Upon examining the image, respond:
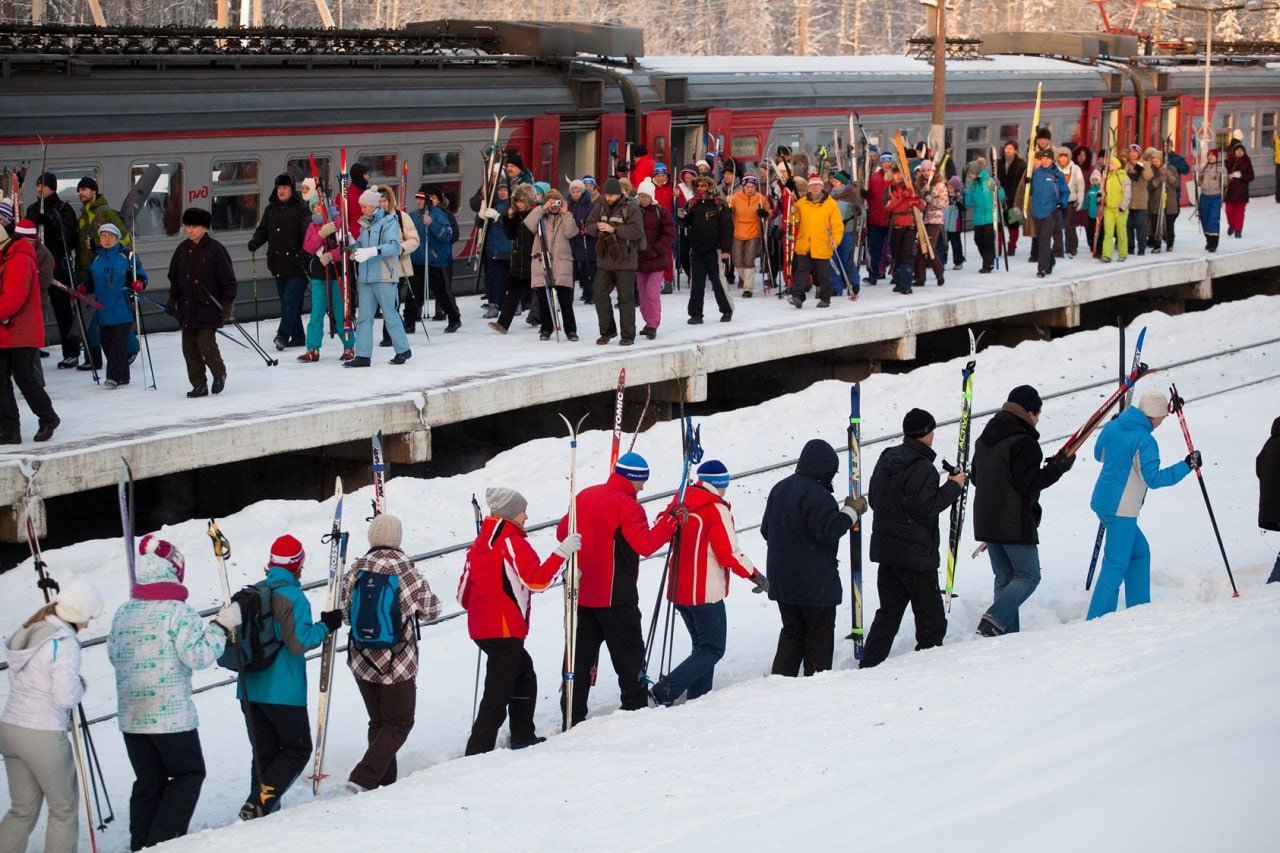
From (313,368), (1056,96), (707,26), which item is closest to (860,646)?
(313,368)

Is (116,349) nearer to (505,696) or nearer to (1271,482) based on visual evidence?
(505,696)

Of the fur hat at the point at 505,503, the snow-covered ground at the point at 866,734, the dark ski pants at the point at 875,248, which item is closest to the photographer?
the snow-covered ground at the point at 866,734

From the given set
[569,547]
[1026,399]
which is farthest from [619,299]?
[569,547]

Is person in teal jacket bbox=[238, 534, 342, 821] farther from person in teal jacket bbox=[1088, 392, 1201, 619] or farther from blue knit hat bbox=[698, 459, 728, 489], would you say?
Result: person in teal jacket bbox=[1088, 392, 1201, 619]

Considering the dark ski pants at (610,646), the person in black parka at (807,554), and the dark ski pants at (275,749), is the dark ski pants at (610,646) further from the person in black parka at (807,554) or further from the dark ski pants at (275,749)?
the dark ski pants at (275,749)

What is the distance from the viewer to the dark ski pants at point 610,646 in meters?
8.95

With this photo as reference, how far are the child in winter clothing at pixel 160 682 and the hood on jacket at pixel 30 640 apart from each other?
307mm

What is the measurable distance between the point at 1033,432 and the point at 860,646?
1607 mm

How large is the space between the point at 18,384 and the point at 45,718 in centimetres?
567

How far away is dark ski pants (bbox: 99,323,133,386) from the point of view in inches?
570

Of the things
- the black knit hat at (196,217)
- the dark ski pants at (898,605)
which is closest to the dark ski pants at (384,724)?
the dark ski pants at (898,605)

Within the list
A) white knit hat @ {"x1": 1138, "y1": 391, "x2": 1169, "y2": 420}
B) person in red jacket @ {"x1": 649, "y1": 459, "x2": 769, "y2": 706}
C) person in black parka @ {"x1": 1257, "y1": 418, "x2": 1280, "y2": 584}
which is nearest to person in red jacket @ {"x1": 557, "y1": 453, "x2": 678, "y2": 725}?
person in red jacket @ {"x1": 649, "y1": 459, "x2": 769, "y2": 706}

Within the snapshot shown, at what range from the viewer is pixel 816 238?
19594 millimetres

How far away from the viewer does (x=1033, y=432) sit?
9.59m
